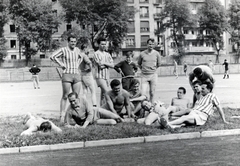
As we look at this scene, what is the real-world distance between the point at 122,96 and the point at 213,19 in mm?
63434

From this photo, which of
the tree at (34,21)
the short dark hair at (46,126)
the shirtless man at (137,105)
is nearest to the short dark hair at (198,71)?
the shirtless man at (137,105)

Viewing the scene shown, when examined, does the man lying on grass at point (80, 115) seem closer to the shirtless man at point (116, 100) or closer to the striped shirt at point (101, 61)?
the shirtless man at point (116, 100)

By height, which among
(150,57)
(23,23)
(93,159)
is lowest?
(93,159)

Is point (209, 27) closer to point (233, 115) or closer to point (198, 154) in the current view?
point (233, 115)

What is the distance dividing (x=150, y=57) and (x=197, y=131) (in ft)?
12.2

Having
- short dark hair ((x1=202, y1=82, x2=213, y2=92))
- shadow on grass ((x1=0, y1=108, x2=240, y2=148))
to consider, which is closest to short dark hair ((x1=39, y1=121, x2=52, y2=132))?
shadow on grass ((x1=0, y1=108, x2=240, y2=148))

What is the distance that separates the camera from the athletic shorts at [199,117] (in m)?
8.77

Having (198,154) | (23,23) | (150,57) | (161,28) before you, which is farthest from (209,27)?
(198,154)

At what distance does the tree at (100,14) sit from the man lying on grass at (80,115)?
45.7 m

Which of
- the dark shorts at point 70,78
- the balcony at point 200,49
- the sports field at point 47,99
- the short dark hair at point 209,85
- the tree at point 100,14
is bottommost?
the sports field at point 47,99

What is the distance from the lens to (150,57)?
37.1 ft

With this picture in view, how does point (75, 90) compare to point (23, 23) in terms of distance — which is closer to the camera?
point (75, 90)

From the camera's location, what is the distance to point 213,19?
6981cm

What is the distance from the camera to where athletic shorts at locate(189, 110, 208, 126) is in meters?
8.77
